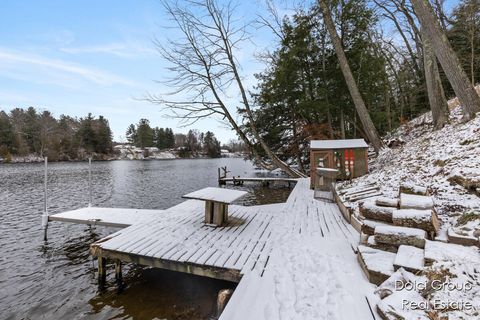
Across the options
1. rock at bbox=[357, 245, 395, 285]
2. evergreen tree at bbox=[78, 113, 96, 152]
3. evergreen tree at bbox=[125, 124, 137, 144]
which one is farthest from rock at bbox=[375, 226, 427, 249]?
evergreen tree at bbox=[125, 124, 137, 144]

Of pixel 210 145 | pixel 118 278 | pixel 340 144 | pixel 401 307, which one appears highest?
pixel 210 145

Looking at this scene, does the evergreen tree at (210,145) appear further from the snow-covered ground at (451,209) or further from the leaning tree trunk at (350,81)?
the snow-covered ground at (451,209)

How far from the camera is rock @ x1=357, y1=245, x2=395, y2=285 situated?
2.50 m

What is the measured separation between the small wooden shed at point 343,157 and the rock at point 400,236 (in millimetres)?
6720

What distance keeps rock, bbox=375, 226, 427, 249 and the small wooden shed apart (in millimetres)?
6720

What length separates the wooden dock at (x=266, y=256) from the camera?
7.71ft

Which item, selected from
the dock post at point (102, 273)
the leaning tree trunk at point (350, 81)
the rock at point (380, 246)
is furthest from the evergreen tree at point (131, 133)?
the rock at point (380, 246)

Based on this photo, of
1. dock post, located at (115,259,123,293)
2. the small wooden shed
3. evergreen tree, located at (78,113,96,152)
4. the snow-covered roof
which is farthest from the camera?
evergreen tree, located at (78,113,96,152)

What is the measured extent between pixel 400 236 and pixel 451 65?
615 cm

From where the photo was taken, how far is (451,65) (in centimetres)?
618

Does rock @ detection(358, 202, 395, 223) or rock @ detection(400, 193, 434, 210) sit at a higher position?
rock @ detection(400, 193, 434, 210)

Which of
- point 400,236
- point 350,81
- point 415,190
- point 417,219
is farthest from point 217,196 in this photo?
point 350,81

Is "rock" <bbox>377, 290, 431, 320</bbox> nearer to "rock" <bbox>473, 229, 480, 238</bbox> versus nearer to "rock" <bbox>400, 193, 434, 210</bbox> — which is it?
"rock" <bbox>473, 229, 480, 238</bbox>

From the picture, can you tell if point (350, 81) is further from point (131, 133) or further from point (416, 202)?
point (131, 133)
